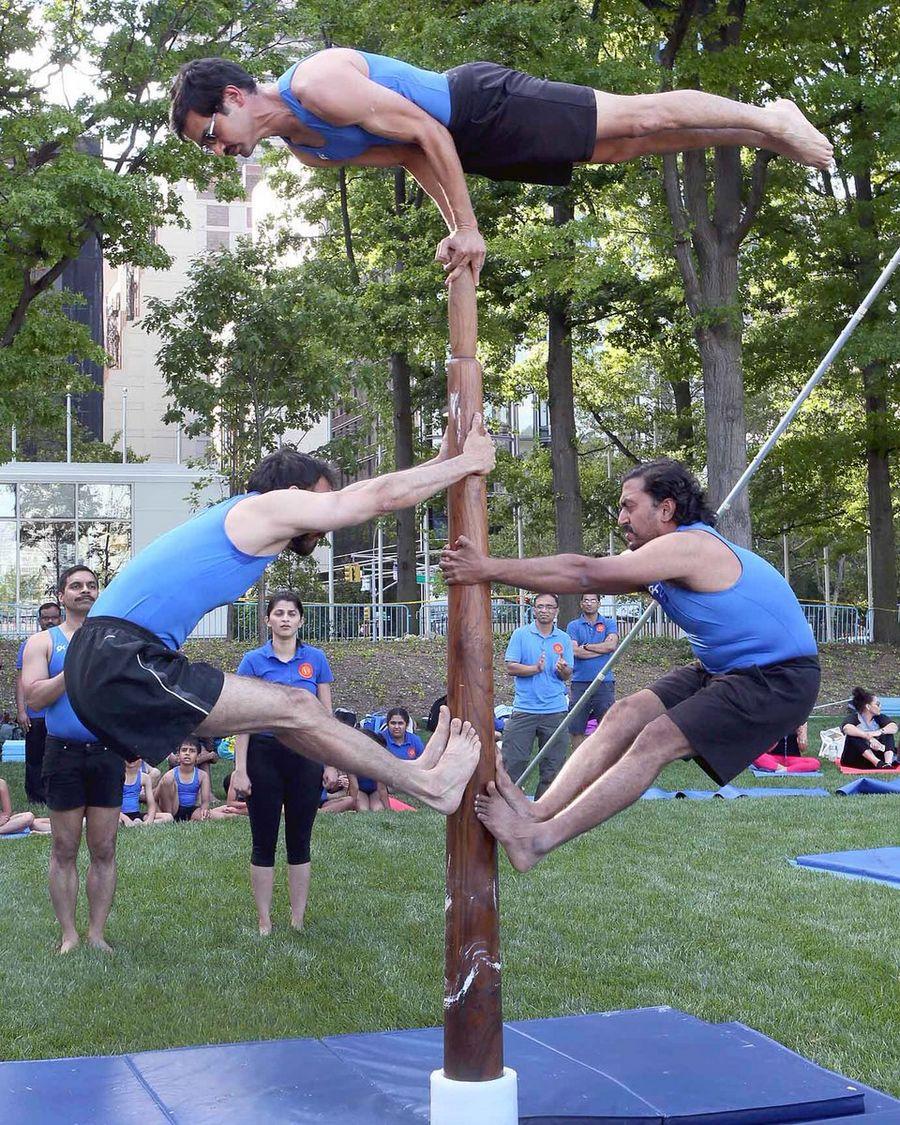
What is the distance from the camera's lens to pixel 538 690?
10.1 meters

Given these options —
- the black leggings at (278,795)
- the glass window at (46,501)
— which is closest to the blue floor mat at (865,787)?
the black leggings at (278,795)

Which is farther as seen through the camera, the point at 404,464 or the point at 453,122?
the point at 404,464

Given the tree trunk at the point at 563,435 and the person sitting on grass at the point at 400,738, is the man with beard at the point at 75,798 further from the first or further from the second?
the tree trunk at the point at 563,435

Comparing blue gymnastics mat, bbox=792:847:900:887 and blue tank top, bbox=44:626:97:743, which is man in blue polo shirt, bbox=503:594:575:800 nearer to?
blue gymnastics mat, bbox=792:847:900:887

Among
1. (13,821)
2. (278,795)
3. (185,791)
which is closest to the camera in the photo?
Answer: (278,795)

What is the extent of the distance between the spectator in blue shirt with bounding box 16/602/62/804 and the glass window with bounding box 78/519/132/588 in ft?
50.8

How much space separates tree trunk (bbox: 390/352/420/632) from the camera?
21.8 metres

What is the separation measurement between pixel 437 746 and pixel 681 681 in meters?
1.29

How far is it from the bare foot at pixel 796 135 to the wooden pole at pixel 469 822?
123 cm

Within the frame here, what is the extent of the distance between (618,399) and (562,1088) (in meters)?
24.4

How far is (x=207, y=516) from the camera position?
4.20 metres

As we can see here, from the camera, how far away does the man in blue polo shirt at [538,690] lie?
9984 millimetres

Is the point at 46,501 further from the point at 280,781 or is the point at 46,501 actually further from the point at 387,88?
the point at 387,88

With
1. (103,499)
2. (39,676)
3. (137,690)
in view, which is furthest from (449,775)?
(103,499)
